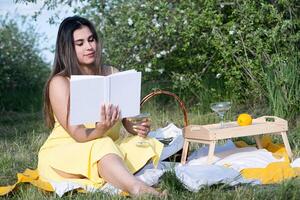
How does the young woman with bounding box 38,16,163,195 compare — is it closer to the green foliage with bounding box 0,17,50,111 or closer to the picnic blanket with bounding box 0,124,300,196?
the picnic blanket with bounding box 0,124,300,196

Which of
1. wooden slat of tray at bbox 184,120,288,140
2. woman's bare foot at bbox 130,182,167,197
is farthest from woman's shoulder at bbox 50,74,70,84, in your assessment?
wooden slat of tray at bbox 184,120,288,140

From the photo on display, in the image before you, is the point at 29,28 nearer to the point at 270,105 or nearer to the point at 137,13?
the point at 137,13

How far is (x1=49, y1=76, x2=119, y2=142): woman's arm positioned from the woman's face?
0.57 feet

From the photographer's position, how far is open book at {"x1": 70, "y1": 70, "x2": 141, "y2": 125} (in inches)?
138

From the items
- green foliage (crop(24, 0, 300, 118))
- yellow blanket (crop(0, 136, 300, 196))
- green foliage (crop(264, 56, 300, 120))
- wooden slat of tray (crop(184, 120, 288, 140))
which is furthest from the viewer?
green foliage (crop(24, 0, 300, 118))

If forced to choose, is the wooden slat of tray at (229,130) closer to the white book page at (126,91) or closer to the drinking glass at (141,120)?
the drinking glass at (141,120)

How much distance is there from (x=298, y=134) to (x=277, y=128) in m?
1.11

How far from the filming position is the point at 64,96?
12.5ft

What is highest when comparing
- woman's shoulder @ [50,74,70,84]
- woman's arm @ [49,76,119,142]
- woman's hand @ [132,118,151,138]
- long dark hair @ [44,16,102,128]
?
long dark hair @ [44,16,102,128]

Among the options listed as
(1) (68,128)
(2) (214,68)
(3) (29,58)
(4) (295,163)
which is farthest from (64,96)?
(3) (29,58)

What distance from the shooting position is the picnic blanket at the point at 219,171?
359 cm

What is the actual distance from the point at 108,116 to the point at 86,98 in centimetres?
16

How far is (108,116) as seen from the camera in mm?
3572

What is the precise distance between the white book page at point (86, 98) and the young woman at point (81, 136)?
5 centimetres
